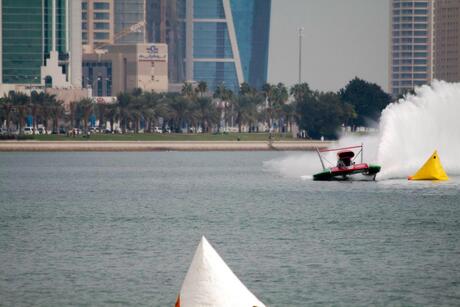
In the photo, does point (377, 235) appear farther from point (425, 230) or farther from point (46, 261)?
point (46, 261)

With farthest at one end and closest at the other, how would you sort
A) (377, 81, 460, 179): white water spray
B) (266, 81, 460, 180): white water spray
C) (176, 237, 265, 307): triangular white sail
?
(266, 81, 460, 180): white water spray → (377, 81, 460, 179): white water spray → (176, 237, 265, 307): triangular white sail

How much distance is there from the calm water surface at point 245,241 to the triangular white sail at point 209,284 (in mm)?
12303

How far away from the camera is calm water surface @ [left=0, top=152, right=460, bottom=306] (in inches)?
2212

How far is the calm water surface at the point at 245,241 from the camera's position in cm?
5619

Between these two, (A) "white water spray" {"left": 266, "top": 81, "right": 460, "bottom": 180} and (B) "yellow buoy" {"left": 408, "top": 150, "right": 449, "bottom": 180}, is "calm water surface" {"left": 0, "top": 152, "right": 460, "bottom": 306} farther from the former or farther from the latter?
(A) "white water spray" {"left": 266, "top": 81, "right": 460, "bottom": 180}

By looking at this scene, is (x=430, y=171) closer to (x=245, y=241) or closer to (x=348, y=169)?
(x=348, y=169)

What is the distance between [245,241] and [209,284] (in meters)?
36.6

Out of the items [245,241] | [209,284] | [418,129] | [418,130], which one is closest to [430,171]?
[418,130]

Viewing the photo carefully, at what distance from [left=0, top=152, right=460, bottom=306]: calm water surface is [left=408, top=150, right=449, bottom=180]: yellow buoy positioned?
4.64 feet

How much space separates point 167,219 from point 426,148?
58640 mm

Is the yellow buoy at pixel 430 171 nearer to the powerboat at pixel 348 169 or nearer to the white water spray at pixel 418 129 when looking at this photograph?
the white water spray at pixel 418 129

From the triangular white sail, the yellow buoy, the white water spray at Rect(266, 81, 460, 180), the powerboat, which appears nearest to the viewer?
the triangular white sail

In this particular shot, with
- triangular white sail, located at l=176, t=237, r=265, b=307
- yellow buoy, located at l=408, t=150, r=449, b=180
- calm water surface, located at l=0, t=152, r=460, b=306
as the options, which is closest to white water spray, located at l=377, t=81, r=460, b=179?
yellow buoy, located at l=408, t=150, r=449, b=180

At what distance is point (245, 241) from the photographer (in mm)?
76375
